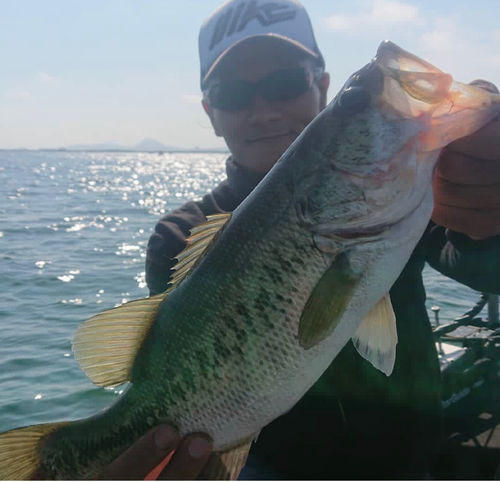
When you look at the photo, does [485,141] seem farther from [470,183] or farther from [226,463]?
[226,463]

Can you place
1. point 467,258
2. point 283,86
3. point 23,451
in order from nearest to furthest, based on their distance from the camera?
point 23,451 < point 467,258 < point 283,86

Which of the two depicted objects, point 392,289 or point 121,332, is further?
point 392,289

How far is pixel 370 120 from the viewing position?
2.08 m

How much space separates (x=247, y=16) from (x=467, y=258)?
102 inches

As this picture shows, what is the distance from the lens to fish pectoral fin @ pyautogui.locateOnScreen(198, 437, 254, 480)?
7.33 feet

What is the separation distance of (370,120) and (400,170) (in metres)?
0.25

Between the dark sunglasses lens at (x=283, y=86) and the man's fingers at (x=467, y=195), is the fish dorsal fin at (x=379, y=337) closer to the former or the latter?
the man's fingers at (x=467, y=195)

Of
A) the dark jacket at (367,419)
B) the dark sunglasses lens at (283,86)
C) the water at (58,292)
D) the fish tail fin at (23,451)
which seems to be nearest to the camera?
the fish tail fin at (23,451)

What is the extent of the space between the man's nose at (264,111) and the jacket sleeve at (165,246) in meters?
0.91

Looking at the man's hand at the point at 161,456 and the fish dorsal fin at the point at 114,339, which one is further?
the fish dorsal fin at the point at 114,339

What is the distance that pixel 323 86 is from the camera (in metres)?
4.35

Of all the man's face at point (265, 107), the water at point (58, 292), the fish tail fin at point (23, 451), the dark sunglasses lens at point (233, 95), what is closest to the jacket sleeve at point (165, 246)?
the man's face at point (265, 107)

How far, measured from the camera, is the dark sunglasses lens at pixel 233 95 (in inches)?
153

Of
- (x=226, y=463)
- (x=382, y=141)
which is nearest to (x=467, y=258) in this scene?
(x=382, y=141)
